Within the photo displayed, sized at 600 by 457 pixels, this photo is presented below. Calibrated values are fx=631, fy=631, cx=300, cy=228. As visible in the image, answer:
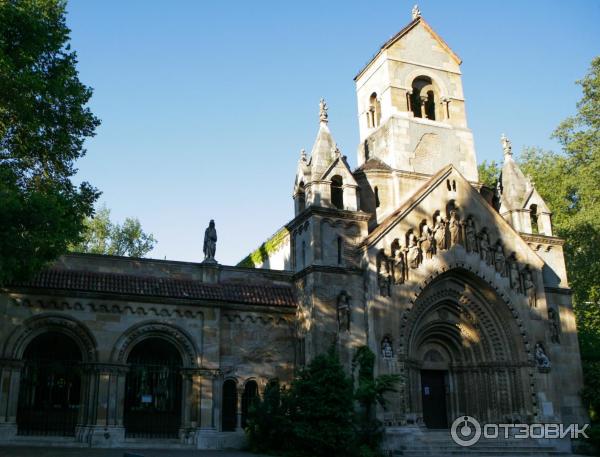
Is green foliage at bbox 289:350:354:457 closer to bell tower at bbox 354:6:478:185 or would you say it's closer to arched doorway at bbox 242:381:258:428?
arched doorway at bbox 242:381:258:428

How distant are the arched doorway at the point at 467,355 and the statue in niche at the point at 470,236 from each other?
1111mm

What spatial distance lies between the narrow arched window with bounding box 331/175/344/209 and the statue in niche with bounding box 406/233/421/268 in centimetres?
349

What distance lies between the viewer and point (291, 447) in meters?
21.0

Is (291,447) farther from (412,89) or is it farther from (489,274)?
(412,89)

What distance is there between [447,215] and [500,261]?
3.14 m

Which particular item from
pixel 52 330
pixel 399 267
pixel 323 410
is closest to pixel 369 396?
pixel 323 410

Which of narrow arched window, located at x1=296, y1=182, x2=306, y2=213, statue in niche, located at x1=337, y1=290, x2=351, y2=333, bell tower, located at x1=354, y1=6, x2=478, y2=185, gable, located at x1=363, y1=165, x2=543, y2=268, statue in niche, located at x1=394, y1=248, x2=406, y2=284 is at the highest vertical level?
bell tower, located at x1=354, y1=6, x2=478, y2=185

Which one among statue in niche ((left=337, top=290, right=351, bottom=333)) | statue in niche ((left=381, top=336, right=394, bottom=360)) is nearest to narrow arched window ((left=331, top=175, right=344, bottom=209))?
statue in niche ((left=337, top=290, right=351, bottom=333))

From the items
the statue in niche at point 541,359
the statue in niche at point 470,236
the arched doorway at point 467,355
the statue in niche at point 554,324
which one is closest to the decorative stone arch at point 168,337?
the arched doorway at point 467,355

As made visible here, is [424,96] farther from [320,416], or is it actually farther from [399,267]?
[320,416]

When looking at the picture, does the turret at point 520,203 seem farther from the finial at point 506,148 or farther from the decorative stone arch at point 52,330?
the decorative stone arch at point 52,330

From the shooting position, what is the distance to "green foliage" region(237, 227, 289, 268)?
108 ft

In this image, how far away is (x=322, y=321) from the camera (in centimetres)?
2442

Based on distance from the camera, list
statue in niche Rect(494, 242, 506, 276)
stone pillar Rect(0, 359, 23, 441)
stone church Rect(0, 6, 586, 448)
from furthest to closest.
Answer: statue in niche Rect(494, 242, 506, 276)
stone church Rect(0, 6, 586, 448)
stone pillar Rect(0, 359, 23, 441)
